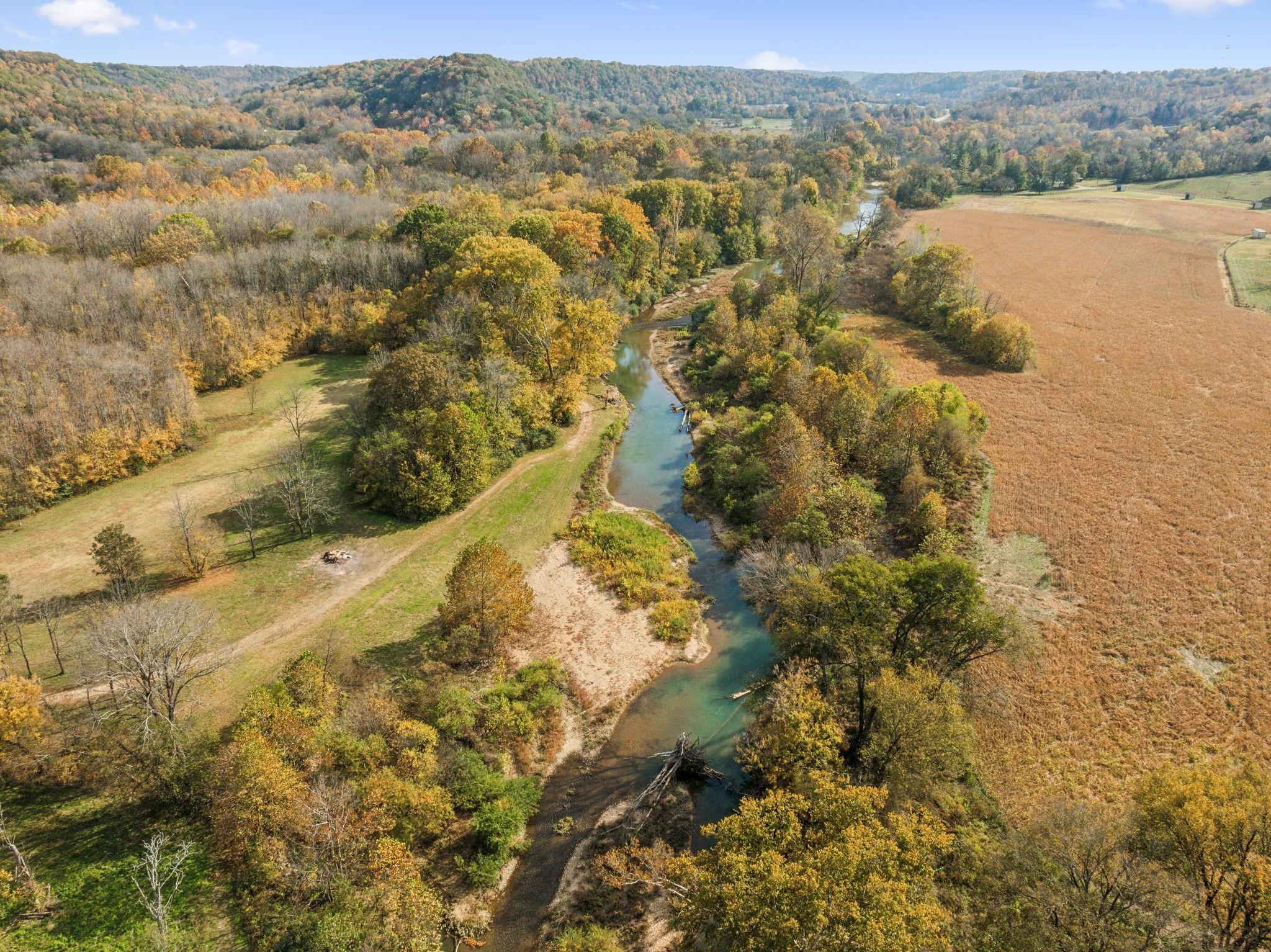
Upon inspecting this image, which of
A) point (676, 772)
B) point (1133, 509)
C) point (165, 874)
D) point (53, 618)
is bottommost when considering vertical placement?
point (676, 772)

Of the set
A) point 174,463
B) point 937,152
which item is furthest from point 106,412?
point 937,152

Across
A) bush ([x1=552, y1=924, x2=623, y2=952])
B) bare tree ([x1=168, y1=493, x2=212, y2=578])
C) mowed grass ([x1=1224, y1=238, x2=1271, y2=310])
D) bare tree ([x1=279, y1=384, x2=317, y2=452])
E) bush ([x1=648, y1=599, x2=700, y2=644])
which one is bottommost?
bush ([x1=552, y1=924, x2=623, y2=952])

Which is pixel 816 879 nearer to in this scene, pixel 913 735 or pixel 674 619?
pixel 913 735

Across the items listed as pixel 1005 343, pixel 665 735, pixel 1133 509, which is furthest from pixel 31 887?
pixel 1005 343

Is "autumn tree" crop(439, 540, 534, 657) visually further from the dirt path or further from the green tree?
the green tree

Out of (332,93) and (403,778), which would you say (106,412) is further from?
(332,93)

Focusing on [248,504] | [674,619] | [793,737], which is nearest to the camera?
[793,737]

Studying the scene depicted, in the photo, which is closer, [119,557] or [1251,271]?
[119,557]

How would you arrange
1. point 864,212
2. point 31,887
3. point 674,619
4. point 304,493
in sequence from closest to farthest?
1. point 31,887
2. point 674,619
3. point 304,493
4. point 864,212

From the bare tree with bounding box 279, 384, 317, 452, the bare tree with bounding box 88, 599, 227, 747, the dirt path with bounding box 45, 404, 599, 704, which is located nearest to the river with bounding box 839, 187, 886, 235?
the dirt path with bounding box 45, 404, 599, 704
